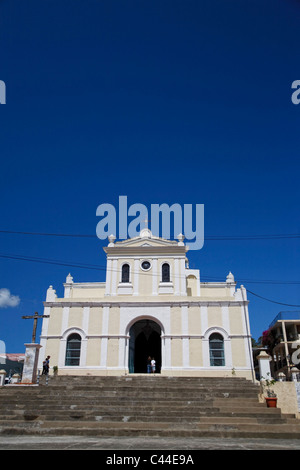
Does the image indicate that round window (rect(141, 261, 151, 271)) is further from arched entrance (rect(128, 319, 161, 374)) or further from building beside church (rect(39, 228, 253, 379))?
arched entrance (rect(128, 319, 161, 374))

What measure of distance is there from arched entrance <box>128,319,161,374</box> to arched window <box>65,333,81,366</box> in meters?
4.00

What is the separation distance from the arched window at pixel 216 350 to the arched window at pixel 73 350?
853 cm

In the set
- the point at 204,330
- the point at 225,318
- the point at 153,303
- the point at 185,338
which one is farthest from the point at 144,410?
the point at 225,318

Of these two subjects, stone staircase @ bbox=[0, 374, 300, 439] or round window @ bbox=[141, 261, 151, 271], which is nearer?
stone staircase @ bbox=[0, 374, 300, 439]

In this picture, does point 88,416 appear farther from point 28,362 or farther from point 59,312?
point 59,312

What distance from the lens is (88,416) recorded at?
40.8 feet

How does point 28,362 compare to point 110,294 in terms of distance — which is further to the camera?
point 110,294

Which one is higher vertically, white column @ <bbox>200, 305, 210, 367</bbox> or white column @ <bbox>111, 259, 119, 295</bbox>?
white column @ <bbox>111, 259, 119, 295</bbox>

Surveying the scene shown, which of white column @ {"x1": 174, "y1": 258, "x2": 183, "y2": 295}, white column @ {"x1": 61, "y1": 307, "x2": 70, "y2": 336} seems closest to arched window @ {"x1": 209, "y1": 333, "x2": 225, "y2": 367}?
white column @ {"x1": 174, "y1": 258, "x2": 183, "y2": 295}

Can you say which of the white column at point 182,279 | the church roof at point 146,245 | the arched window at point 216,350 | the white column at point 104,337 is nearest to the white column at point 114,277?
the church roof at point 146,245

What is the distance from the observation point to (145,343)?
25.7 meters

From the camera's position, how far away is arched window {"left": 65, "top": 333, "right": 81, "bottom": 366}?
2253 cm
